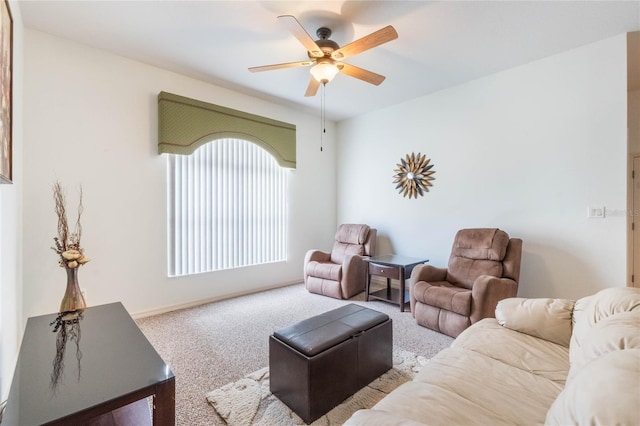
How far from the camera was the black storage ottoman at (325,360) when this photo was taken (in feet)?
5.45

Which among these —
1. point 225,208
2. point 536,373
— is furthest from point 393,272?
point 225,208

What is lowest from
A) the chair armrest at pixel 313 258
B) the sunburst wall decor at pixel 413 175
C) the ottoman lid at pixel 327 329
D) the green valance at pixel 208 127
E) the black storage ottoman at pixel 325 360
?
the black storage ottoman at pixel 325 360

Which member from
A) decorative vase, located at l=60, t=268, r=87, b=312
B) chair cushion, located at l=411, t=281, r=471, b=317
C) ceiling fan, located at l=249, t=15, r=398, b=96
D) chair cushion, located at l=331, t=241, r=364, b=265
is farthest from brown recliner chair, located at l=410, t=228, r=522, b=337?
decorative vase, located at l=60, t=268, r=87, b=312

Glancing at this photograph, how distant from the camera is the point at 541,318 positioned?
174 cm

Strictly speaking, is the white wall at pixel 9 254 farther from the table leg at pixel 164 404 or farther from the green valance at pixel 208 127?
the green valance at pixel 208 127

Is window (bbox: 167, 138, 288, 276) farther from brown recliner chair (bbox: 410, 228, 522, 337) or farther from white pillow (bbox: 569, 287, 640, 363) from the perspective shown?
white pillow (bbox: 569, 287, 640, 363)

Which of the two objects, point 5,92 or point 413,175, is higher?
point 5,92

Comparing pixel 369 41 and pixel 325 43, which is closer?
pixel 369 41

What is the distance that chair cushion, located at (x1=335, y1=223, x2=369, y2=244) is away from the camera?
4402mm

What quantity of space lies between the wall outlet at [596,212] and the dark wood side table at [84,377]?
3797 millimetres

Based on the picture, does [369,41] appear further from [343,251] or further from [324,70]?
[343,251]

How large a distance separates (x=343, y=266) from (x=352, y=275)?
17 cm

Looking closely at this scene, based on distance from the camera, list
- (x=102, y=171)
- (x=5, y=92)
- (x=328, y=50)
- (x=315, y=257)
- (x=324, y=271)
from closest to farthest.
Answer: (x=5, y=92) < (x=328, y=50) < (x=102, y=171) < (x=324, y=271) < (x=315, y=257)

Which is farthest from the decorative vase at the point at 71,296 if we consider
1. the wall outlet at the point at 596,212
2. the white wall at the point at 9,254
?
the wall outlet at the point at 596,212
